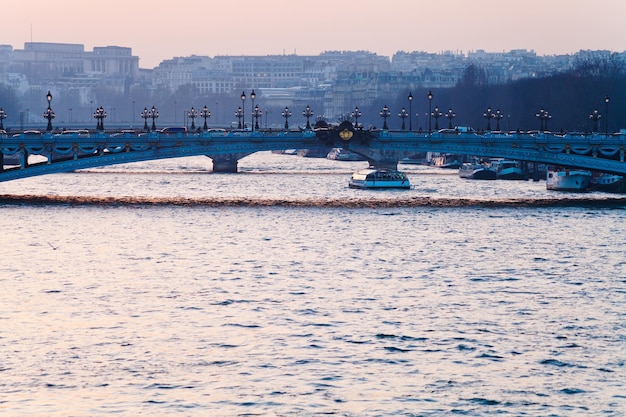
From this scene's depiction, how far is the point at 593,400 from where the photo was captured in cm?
3300

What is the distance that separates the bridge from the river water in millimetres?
6638

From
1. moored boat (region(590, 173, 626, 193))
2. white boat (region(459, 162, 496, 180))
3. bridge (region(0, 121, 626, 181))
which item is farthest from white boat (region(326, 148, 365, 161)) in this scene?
bridge (region(0, 121, 626, 181))

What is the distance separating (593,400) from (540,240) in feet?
81.4

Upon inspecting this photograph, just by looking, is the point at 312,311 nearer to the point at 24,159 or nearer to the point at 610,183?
the point at 24,159

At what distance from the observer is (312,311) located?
4141 cm

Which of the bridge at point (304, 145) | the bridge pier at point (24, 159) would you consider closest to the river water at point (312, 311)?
the bridge pier at point (24, 159)

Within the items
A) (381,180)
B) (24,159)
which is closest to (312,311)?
(24,159)

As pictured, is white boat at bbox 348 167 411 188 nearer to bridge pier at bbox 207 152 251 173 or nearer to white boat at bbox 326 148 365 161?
bridge pier at bbox 207 152 251 173

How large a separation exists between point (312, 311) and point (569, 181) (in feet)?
147

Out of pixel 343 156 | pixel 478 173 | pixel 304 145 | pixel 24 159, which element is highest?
pixel 304 145

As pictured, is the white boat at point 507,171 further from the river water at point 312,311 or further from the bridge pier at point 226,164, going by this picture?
the river water at point 312,311

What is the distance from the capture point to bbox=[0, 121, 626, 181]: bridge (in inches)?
3054

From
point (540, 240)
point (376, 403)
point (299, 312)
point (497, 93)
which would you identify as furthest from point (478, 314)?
point (497, 93)

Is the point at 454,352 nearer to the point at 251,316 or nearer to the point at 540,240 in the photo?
the point at 251,316
